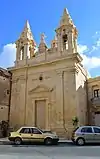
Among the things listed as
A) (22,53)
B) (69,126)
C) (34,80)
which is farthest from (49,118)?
(22,53)

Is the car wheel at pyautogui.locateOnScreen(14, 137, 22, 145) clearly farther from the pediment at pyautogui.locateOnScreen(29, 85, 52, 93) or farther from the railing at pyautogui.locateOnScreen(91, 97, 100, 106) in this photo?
the railing at pyautogui.locateOnScreen(91, 97, 100, 106)

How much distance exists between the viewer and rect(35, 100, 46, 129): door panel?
78.7 feet

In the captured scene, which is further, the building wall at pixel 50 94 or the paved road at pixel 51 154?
the building wall at pixel 50 94

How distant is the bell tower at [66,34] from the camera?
82.8ft

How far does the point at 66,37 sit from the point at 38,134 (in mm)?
14086

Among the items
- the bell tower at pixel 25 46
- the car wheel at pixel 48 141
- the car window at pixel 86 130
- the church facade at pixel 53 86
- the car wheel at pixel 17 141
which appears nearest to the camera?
the car wheel at pixel 48 141

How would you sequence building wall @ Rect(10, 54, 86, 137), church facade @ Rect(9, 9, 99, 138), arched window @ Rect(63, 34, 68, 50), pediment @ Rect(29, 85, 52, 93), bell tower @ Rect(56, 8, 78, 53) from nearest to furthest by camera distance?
1. building wall @ Rect(10, 54, 86, 137)
2. church facade @ Rect(9, 9, 99, 138)
3. pediment @ Rect(29, 85, 52, 93)
4. bell tower @ Rect(56, 8, 78, 53)
5. arched window @ Rect(63, 34, 68, 50)

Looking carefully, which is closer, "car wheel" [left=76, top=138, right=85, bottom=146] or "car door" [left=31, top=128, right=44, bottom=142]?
"car wheel" [left=76, top=138, right=85, bottom=146]

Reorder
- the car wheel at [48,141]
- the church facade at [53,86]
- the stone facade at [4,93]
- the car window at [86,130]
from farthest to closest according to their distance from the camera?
the stone facade at [4,93], the church facade at [53,86], the car window at [86,130], the car wheel at [48,141]

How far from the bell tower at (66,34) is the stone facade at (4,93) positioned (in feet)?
25.8

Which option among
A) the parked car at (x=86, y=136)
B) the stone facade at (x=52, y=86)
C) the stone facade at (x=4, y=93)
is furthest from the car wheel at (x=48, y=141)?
the stone facade at (x=4, y=93)

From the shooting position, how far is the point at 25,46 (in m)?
28.5

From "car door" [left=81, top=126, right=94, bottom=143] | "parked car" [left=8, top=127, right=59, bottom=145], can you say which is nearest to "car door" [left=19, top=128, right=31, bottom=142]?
"parked car" [left=8, top=127, right=59, bottom=145]

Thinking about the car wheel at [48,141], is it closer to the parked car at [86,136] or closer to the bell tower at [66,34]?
the parked car at [86,136]
